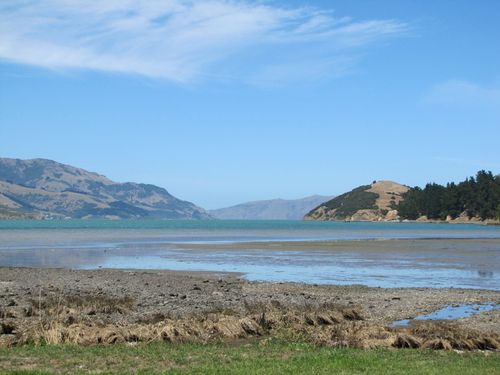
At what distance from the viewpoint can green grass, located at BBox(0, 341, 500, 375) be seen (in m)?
14.4

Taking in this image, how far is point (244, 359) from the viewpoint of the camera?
52.4ft

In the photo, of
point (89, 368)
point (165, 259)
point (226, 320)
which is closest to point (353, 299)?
point (226, 320)

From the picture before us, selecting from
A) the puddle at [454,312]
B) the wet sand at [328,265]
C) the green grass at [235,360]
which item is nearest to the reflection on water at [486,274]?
the wet sand at [328,265]

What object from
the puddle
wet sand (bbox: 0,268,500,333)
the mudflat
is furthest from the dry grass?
the puddle

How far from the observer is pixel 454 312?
26.4 m

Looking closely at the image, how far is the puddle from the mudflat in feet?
1.44

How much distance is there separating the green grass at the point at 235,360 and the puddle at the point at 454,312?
688 centimetres

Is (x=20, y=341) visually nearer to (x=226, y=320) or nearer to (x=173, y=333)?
(x=173, y=333)

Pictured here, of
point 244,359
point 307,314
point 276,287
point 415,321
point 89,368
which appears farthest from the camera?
point 276,287

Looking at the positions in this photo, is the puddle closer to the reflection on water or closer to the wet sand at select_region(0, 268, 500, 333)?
the wet sand at select_region(0, 268, 500, 333)

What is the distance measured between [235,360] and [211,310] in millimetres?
8966

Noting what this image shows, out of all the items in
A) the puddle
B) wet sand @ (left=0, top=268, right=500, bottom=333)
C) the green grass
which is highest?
the green grass

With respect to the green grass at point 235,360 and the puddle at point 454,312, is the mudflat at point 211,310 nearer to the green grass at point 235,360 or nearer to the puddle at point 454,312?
the puddle at point 454,312

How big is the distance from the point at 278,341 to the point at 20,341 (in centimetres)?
704
